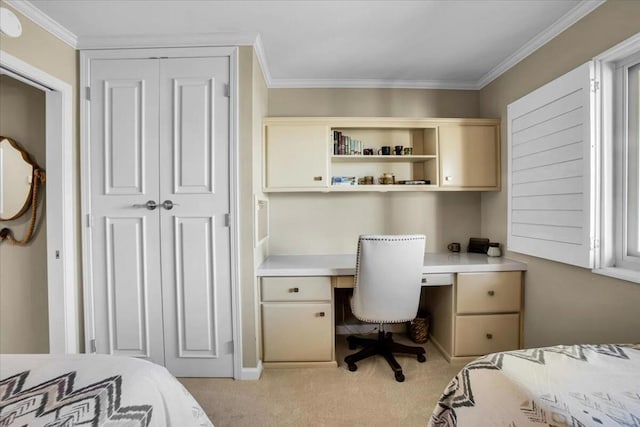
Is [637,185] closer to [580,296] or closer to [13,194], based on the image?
[580,296]

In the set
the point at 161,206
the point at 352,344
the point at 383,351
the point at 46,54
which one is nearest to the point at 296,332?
the point at 352,344

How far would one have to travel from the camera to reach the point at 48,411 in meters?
0.76

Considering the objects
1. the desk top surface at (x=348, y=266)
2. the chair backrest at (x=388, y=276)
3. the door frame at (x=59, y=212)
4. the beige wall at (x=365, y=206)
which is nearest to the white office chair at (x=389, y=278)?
the chair backrest at (x=388, y=276)

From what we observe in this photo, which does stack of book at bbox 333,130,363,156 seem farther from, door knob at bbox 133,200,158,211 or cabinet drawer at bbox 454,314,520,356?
cabinet drawer at bbox 454,314,520,356

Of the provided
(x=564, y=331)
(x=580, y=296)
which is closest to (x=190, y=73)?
→ (x=580, y=296)

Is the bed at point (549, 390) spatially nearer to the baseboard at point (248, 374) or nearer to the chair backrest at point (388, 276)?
the chair backrest at point (388, 276)

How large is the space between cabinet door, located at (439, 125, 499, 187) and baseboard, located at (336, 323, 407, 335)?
1451 millimetres

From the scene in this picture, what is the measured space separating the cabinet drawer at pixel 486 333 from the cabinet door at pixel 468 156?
3.63 feet

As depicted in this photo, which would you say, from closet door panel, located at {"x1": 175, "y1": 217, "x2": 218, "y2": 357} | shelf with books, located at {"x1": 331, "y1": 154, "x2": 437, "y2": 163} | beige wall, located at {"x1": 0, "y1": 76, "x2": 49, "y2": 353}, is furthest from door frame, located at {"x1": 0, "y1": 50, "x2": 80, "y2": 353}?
shelf with books, located at {"x1": 331, "y1": 154, "x2": 437, "y2": 163}

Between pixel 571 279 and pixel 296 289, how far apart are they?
1.81m

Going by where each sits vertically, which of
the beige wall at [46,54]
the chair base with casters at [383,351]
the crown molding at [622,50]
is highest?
the beige wall at [46,54]

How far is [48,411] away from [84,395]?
81 millimetres

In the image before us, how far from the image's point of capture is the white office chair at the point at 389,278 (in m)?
1.92

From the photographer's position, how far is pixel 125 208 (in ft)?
6.66
